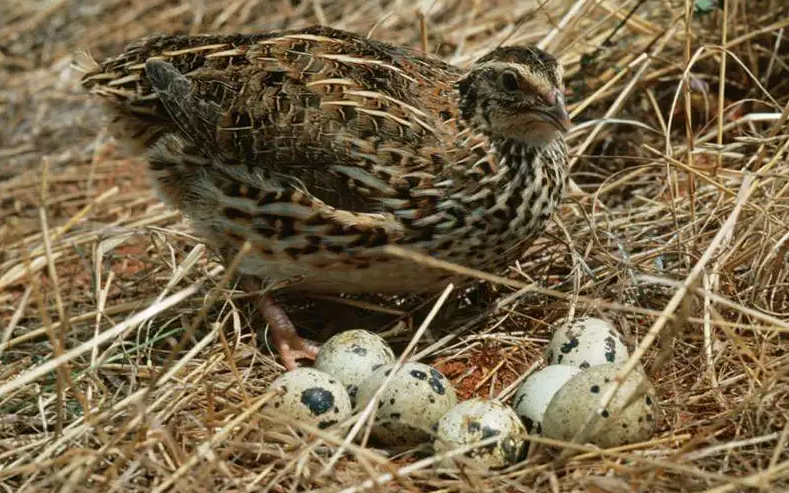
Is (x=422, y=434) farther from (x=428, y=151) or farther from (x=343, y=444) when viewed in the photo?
(x=428, y=151)

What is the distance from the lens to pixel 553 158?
4.85 m

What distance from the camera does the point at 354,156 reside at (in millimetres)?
4539

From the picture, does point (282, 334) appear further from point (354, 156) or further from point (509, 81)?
point (509, 81)

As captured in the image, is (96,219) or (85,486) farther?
(96,219)

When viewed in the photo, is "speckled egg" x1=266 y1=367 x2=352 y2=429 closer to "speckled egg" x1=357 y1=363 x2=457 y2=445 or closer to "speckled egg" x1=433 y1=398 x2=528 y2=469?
"speckled egg" x1=357 y1=363 x2=457 y2=445

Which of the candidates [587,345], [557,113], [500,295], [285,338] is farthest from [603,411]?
[285,338]

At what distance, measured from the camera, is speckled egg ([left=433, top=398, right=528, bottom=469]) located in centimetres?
392

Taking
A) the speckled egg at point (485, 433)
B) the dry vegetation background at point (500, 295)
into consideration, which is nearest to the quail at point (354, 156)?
the dry vegetation background at point (500, 295)

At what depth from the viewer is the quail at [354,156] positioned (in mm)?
4555

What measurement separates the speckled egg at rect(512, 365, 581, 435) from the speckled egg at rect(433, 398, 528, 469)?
0.33 feet

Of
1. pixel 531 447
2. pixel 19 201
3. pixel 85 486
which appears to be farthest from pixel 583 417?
pixel 19 201

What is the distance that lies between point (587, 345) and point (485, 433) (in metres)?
0.66

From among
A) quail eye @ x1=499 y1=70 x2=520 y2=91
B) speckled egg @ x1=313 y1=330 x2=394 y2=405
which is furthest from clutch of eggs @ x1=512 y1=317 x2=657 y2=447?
quail eye @ x1=499 y1=70 x2=520 y2=91

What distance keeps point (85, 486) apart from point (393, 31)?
4908 mm
